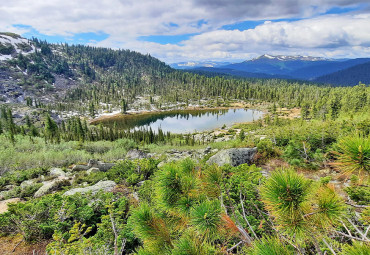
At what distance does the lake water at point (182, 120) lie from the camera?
66.2 m

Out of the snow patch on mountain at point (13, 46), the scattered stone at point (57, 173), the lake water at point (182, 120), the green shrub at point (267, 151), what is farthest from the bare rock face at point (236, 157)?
the snow patch on mountain at point (13, 46)

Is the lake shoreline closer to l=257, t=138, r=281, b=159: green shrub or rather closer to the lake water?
the lake water

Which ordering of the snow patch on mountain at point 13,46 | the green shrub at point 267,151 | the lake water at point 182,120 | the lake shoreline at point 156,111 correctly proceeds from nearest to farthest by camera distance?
the green shrub at point 267,151, the lake water at point 182,120, the lake shoreline at point 156,111, the snow patch on mountain at point 13,46

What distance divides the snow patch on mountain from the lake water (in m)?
116

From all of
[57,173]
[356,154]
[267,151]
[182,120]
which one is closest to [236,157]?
[267,151]

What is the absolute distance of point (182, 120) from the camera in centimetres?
7862

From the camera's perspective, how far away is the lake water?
2606 inches

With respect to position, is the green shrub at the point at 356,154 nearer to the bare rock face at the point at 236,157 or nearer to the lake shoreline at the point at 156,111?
the bare rock face at the point at 236,157

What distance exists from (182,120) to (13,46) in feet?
522

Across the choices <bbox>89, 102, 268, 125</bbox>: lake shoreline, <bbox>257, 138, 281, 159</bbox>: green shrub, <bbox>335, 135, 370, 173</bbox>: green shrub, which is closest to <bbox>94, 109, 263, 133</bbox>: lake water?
<bbox>89, 102, 268, 125</bbox>: lake shoreline

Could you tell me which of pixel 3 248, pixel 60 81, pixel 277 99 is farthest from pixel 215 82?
pixel 3 248

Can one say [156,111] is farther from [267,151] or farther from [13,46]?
[13,46]

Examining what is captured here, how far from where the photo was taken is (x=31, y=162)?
57.6 feet

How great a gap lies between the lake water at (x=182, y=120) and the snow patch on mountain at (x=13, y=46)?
382ft
